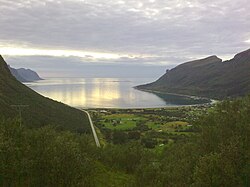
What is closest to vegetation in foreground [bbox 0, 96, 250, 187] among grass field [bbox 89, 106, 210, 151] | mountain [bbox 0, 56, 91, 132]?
grass field [bbox 89, 106, 210, 151]

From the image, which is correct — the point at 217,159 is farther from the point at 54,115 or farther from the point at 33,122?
the point at 54,115

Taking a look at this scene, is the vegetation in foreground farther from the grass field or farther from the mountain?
the mountain

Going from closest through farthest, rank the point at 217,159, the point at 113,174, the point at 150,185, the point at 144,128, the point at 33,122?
the point at 217,159
the point at 150,185
the point at 113,174
the point at 33,122
the point at 144,128

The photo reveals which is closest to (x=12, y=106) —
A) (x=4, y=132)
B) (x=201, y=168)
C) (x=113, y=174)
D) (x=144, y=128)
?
(x=113, y=174)

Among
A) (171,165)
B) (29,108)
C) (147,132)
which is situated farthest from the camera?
(147,132)

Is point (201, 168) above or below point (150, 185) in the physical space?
above

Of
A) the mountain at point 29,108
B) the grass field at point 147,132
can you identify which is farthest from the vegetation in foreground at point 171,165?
the mountain at point 29,108

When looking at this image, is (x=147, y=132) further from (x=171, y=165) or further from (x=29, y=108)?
(x=171, y=165)

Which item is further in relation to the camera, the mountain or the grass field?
the grass field

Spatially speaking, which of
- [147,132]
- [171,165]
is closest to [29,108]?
[147,132]

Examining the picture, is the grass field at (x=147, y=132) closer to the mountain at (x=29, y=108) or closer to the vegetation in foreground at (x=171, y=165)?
the mountain at (x=29, y=108)

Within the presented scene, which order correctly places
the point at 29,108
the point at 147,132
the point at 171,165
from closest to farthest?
the point at 171,165 < the point at 29,108 < the point at 147,132
